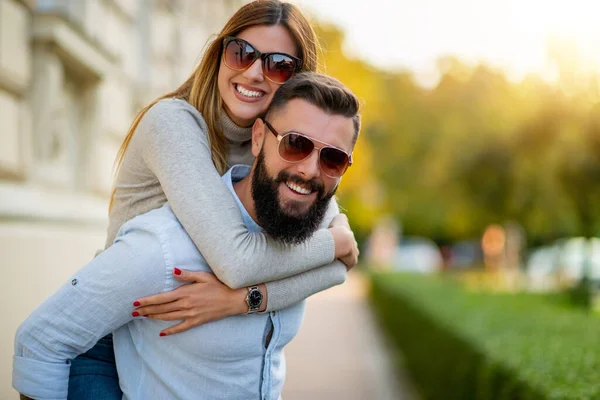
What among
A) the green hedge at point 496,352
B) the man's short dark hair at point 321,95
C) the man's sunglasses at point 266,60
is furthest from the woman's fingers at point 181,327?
the green hedge at point 496,352

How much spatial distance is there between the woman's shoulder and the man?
0.93 feet

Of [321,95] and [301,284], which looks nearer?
[321,95]

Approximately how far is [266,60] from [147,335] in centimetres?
115

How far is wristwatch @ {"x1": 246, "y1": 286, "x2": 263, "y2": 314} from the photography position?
2.37m

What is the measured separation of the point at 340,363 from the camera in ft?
33.3

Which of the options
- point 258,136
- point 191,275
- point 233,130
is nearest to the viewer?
point 191,275

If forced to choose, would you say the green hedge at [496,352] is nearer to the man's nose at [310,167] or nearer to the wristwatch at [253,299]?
the wristwatch at [253,299]

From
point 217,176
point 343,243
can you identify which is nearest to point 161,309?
point 217,176

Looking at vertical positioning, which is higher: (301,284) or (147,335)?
(301,284)

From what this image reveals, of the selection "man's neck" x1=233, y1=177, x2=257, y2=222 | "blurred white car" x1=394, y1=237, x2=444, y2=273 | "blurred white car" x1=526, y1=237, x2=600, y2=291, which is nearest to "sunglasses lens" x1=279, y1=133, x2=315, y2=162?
"man's neck" x1=233, y1=177, x2=257, y2=222

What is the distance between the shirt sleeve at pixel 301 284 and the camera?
2.42 metres

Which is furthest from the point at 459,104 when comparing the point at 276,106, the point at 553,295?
the point at 276,106

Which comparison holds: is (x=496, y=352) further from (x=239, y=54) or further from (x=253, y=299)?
(x=239, y=54)

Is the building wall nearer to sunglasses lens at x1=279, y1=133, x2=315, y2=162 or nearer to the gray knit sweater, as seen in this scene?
the gray knit sweater
